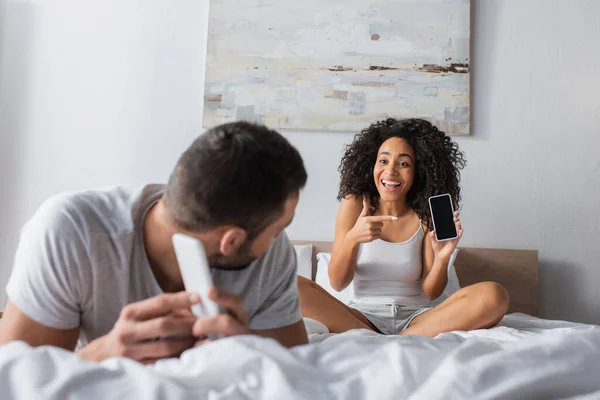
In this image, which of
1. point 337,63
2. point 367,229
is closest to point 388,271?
point 367,229

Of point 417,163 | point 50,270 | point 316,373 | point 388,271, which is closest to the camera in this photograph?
point 316,373

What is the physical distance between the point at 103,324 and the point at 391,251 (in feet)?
3.42

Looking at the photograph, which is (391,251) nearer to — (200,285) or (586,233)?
(586,233)

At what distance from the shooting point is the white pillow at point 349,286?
1801mm

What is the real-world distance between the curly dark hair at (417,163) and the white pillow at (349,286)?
22 centimetres

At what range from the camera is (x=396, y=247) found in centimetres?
175

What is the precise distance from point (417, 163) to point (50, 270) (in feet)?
4.45

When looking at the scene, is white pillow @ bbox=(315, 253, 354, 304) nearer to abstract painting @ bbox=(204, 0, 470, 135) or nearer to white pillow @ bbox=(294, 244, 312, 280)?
white pillow @ bbox=(294, 244, 312, 280)

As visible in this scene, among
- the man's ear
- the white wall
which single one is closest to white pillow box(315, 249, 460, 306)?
the white wall

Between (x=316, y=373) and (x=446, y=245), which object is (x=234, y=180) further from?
(x=446, y=245)

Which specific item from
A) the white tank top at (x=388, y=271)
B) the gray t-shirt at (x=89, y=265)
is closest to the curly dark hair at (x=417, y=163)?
the white tank top at (x=388, y=271)

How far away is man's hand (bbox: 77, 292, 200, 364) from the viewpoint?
0.73 m

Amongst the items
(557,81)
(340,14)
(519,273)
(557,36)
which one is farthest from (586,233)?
(340,14)

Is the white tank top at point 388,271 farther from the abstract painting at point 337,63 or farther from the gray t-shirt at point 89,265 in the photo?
the gray t-shirt at point 89,265
